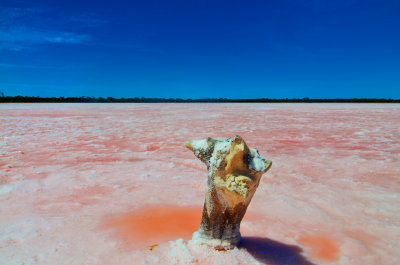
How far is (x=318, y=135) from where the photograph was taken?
7.61m

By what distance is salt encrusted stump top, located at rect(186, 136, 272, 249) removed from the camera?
1.79 metres

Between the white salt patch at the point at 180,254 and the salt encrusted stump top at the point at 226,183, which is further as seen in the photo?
the white salt patch at the point at 180,254

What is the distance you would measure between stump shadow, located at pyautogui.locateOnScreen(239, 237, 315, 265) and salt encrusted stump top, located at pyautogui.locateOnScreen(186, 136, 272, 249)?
0.14 meters

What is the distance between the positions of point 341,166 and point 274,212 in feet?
6.75

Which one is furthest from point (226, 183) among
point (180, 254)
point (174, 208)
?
point (174, 208)

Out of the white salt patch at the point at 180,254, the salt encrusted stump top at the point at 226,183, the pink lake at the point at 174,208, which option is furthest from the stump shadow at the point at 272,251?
the white salt patch at the point at 180,254

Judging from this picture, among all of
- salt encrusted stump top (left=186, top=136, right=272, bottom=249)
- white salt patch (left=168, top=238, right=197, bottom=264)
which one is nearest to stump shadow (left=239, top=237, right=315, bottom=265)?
salt encrusted stump top (left=186, top=136, right=272, bottom=249)

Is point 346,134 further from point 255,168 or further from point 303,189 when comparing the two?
point 255,168

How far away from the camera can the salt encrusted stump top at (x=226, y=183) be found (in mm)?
1795

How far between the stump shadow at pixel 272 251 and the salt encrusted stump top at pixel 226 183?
0.45 ft

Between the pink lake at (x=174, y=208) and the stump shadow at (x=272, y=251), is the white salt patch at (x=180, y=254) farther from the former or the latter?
the stump shadow at (x=272, y=251)

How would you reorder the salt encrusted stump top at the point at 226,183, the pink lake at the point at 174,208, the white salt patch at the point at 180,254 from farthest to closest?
the pink lake at the point at 174,208 < the white salt patch at the point at 180,254 < the salt encrusted stump top at the point at 226,183

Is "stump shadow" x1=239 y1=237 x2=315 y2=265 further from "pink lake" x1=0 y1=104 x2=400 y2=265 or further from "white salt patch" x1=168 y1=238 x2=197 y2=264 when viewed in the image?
"white salt patch" x1=168 y1=238 x2=197 y2=264

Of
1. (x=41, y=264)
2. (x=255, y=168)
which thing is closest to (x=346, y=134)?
(x=255, y=168)
